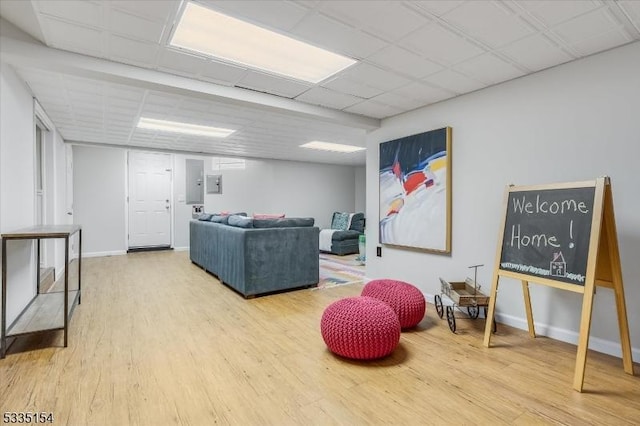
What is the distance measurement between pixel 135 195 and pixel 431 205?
6.39m

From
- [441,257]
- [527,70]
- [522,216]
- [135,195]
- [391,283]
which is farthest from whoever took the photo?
[135,195]

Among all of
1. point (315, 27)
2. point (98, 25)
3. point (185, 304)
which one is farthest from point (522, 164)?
point (185, 304)

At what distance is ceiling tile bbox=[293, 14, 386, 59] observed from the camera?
199 centimetres

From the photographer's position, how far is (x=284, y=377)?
6.56ft

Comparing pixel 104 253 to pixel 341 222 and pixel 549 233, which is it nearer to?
pixel 341 222

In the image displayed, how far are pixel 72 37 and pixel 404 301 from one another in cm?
304

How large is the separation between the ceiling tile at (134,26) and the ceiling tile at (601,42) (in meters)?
2.77

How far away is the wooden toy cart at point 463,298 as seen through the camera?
2.65 metres

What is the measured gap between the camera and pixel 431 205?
343cm

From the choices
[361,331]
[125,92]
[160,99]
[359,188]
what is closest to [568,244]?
[361,331]

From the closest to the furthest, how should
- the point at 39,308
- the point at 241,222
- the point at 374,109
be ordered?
the point at 39,308
the point at 374,109
the point at 241,222

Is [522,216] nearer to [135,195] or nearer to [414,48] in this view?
[414,48]

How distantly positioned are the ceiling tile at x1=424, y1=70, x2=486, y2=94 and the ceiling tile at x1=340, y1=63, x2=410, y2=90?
0.25m

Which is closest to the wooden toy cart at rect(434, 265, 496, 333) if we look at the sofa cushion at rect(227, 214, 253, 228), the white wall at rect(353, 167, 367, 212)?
the sofa cushion at rect(227, 214, 253, 228)
